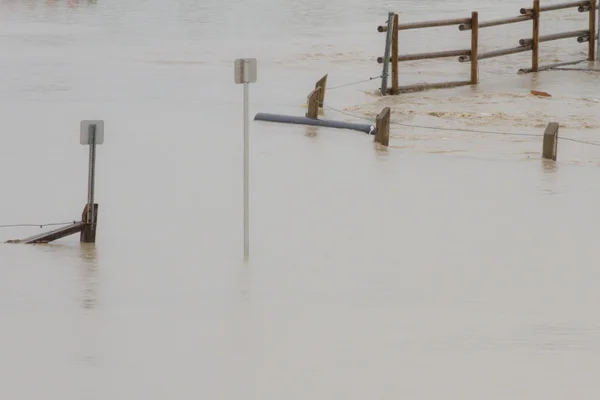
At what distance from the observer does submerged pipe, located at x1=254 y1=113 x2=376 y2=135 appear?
18656 mm

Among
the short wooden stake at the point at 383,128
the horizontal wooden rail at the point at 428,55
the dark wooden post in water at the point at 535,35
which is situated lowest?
the short wooden stake at the point at 383,128

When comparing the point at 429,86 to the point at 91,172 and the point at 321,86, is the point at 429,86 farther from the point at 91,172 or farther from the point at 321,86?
the point at 91,172

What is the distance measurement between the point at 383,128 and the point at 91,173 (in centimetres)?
657

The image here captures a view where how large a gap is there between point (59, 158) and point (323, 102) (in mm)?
5112

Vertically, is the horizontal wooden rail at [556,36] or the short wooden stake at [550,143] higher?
the horizontal wooden rail at [556,36]

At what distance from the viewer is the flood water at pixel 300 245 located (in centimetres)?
823

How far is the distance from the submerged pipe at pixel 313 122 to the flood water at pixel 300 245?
99mm

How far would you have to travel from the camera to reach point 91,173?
11.6 metres

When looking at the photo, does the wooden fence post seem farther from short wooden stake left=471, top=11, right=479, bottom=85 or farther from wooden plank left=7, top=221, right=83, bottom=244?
wooden plank left=7, top=221, right=83, bottom=244

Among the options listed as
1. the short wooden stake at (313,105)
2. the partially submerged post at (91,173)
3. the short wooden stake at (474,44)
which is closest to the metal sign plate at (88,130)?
the partially submerged post at (91,173)

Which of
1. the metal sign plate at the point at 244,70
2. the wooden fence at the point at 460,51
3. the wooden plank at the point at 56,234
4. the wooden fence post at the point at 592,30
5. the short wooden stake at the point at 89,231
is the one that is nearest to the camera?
the metal sign plate at the point at 244,70

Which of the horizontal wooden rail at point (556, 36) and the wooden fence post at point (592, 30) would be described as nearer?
the horizontal wooden rail at point (556, 36)

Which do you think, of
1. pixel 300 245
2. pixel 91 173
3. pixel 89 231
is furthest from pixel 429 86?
pixel 91 173

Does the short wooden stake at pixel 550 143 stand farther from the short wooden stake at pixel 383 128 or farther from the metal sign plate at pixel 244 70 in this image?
the metal sign plate at pixel 244 70
